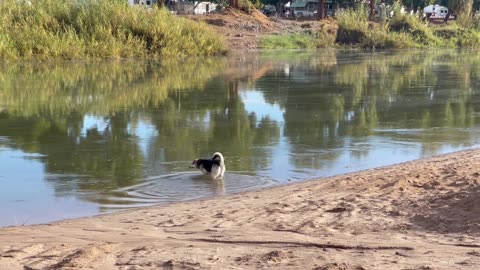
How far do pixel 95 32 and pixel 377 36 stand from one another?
28275mm

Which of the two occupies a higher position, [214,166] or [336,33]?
[336,33]

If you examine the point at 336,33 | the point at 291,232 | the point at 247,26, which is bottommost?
the point at 291,232

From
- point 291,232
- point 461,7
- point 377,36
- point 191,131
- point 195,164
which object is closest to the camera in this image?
point 291,232

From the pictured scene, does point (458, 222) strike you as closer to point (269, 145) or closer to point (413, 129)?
point (269, 145)

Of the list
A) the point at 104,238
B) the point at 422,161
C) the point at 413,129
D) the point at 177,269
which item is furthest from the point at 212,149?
the point at 177,269

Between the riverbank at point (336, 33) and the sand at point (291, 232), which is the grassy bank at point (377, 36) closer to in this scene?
the riverbank at point (336, 33)

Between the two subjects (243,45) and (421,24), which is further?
(421,24)

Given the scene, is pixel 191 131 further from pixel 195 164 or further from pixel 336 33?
pixel 336 33

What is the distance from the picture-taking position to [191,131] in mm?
13797

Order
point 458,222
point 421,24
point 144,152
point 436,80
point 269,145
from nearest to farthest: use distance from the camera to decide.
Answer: point 458,222, point 144,152, point 269,145, point 436,80, point 421,24

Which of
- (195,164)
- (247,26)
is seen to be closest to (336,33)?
(247,26)

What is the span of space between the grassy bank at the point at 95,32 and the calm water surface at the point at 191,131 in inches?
275

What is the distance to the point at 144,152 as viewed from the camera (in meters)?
11.6

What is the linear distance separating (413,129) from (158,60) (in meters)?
22.8
